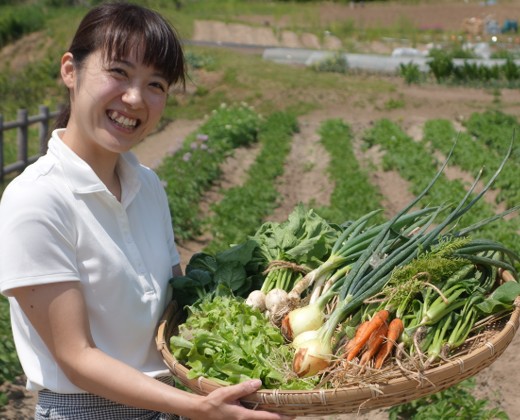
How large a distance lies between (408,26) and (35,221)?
32305 millimetres

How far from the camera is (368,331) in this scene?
2.43 m

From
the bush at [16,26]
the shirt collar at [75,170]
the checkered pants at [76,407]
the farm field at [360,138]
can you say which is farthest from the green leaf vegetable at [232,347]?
the bush at [16,26]

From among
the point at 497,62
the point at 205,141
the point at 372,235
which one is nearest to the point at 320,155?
the point at 205,141

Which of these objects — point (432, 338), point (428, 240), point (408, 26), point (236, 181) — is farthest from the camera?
point (408, 26)

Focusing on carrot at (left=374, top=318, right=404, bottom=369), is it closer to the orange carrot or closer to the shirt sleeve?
the orange carrot

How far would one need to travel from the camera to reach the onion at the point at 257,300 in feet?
8.88

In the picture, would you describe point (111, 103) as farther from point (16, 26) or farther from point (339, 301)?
point (16, 26)

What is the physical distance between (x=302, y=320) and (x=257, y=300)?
182 millimetres

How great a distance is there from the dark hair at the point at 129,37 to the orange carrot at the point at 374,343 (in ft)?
2.95

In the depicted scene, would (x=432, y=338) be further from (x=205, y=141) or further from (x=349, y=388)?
(x=205, y=141)

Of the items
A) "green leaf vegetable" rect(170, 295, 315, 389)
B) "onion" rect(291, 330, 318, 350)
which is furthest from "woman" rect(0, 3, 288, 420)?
"onion" rect(291, 330, 318, 350)

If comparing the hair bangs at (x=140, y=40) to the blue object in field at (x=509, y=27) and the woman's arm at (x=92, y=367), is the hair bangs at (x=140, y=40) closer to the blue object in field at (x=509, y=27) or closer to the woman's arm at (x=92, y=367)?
the woman's arm at (x=92, y=367)

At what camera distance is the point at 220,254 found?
2836 mm

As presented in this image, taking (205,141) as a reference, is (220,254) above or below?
above
